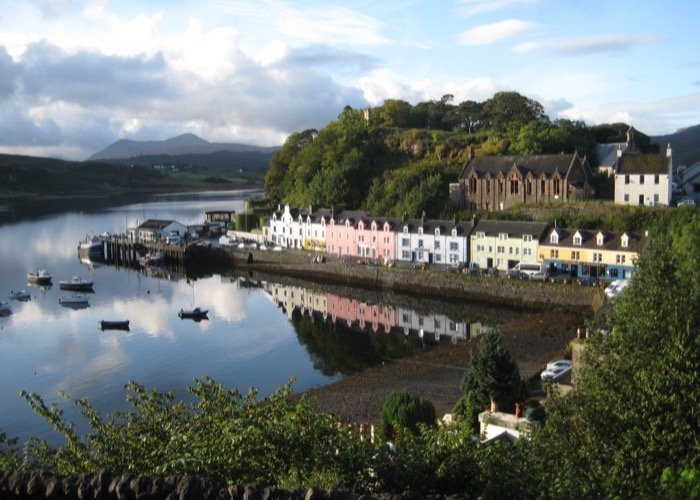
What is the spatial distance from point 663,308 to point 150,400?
269 inches

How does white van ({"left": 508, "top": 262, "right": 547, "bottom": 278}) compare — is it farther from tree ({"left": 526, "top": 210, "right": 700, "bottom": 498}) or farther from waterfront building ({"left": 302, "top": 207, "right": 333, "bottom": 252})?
tree ({"left": 526, "top": 210, "right": 700, "bottom": 498})

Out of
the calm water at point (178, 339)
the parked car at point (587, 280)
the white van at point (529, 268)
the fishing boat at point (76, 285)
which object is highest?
the white van at point (529, 268)

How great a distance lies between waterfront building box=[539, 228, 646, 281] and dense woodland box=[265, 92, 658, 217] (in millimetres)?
12556

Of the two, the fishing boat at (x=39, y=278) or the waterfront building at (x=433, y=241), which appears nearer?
the waterfront building at (x=433, y=241)

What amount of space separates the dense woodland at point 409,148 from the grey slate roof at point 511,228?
776 cm

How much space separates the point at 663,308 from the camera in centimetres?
991

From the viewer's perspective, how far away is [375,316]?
38062 millimetres

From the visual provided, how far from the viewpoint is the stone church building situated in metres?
47.5

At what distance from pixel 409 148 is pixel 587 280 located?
96.5ft

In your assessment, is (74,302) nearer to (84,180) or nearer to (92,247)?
(92,247)

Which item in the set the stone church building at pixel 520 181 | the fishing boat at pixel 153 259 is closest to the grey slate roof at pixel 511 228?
the stone church building at pixel 520 181

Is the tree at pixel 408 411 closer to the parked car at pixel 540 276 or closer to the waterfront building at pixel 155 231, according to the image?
the parked car at pixel 540 276

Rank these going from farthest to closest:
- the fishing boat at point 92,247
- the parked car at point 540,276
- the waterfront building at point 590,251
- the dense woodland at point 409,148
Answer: the fishing boat at point 92,247 → the dense woodland at point 409,148 → the parked car at point 540,276 → the waterfront building at point 590,251

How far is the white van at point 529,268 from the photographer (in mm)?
40116
